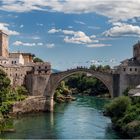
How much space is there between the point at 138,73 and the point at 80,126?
19415 millimetres

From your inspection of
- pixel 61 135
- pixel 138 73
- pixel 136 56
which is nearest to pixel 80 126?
pixel 61 135

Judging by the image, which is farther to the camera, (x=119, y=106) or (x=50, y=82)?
(x=50, y=82)

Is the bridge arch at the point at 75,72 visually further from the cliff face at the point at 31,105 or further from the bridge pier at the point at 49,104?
the cliff face at the point at 31,105

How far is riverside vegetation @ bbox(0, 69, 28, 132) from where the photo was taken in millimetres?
63625

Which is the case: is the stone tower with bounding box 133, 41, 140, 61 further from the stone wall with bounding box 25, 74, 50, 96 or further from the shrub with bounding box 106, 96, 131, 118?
the shrub with bounding box 106, 96, 131, 118

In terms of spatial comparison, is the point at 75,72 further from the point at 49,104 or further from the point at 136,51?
the point at 136,51

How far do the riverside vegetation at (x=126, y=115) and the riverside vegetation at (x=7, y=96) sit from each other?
10901 mm

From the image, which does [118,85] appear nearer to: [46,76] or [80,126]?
[46,76]

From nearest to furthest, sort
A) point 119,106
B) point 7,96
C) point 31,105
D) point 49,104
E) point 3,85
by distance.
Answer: point 119,106 < point 3,85 < point 7,96 < point 31,105 < point 49,104

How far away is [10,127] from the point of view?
58.3m

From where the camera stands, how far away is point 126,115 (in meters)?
55.4

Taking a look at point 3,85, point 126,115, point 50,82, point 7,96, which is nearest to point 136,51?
point 50,82

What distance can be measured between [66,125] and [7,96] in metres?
14.0

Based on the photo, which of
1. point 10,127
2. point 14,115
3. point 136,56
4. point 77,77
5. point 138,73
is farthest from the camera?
point 77,77
